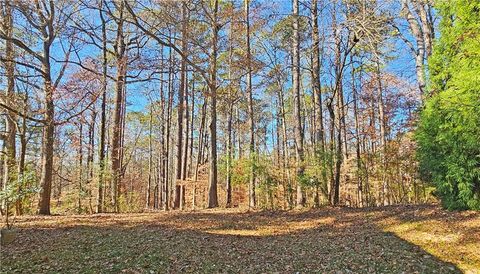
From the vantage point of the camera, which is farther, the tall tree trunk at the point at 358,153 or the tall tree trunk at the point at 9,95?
the tall tree trunk at the point at 358,153

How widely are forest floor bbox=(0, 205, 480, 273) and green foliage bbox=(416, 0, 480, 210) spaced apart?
57 centimetres

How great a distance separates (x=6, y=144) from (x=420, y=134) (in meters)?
10.8

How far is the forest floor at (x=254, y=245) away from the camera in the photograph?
429cm

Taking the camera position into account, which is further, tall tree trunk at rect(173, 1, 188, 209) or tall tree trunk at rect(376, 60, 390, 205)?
tall tree trunk at rect(376, 60, 390, 205)

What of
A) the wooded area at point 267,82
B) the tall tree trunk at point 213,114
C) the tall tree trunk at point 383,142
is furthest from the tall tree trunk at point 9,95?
the tall tree trunk at point 383,142

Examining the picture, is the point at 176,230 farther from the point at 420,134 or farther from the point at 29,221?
the point at 420,134

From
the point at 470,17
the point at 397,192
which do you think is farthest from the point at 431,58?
the point at 397,192

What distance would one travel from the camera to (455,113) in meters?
5.71

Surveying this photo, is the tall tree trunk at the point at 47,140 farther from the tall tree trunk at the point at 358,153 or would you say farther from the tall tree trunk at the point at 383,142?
the tall tree trunk at the point at 383,142

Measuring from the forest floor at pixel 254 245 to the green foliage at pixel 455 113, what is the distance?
1.87 ft

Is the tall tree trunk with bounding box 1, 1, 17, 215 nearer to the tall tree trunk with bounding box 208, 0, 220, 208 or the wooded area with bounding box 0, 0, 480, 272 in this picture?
the wooded area with bounding box 0, 0, 480, 272

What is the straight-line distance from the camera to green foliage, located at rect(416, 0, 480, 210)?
5.39m

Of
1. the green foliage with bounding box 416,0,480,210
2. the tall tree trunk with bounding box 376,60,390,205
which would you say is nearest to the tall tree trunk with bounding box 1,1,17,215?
the green foliage with bounding box 416,0,480,210

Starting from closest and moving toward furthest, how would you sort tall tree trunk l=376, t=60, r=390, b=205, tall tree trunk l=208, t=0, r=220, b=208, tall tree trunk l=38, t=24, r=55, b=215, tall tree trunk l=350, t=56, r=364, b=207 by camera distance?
tall tree trunk l=38, t=24, r=55, b=215 < tall tree trunk l=208, t=0, r=220, b=208 < tall tree trunk l=350, t=56, r=364, b=207 < tall tree trunk l=376, t=60, r=390, b=205
